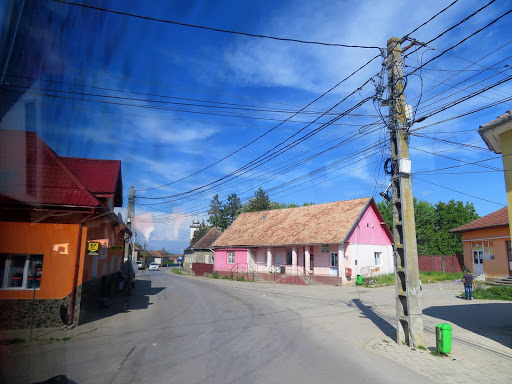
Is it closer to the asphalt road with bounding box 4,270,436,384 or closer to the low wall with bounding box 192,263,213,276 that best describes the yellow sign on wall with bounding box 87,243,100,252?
the asphalt road with bounding box 4,270,436,384

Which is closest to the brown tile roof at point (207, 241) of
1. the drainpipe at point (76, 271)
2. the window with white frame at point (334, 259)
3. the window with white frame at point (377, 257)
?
the window with white frame at point (334, 259)

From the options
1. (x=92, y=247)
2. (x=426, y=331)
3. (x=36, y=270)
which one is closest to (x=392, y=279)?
(x=426, y=331)

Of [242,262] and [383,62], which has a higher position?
[383,62]

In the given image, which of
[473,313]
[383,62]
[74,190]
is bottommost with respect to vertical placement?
[473,313]

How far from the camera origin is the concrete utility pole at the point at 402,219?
8602mm

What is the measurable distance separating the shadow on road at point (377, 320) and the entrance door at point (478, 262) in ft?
52.4

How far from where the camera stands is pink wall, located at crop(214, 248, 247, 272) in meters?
35.5

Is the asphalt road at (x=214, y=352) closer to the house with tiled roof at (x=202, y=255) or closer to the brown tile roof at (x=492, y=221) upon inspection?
the brown tile roof at (x=492, y=221)

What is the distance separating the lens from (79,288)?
1017 centimetres

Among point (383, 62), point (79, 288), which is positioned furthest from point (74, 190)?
point (383, 62)

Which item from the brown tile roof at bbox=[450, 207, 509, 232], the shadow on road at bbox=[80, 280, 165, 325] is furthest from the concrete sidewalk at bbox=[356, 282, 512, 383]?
the brown tile roof at bbox=[450, 207, 509, 232]

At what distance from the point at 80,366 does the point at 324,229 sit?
24662mm

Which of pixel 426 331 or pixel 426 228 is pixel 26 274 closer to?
pixel 426 331

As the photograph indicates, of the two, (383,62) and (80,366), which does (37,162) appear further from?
(383,62)
